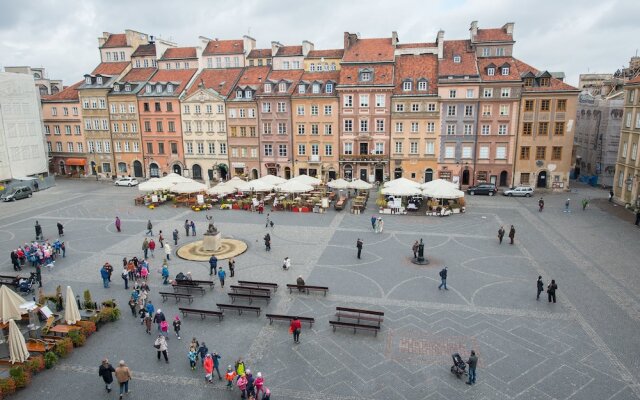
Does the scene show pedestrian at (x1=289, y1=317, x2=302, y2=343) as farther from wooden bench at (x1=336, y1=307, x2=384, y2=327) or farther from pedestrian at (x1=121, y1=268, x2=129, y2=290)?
pedestrian at (x1=121, y1=268, x2=129, y2=290)

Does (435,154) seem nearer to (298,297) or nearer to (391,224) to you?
(391,224)

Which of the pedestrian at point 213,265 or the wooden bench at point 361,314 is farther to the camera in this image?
the pedestrian at point 213,265

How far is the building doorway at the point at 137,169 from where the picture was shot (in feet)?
227

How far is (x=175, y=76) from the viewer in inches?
2665

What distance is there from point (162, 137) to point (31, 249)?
38.2m

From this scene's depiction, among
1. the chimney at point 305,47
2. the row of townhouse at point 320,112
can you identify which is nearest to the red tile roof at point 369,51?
the row of townhouse at point 320,112

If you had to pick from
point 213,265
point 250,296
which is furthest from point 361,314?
point 213,265

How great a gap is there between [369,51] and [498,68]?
16.8 m

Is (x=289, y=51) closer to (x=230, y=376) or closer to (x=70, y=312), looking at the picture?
(x=70, y=312)

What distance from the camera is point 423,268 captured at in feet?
97.5

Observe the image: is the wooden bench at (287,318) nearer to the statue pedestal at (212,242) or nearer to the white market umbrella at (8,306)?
the white market umbrella at (8,306)

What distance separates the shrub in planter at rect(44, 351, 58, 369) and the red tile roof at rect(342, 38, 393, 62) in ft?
168

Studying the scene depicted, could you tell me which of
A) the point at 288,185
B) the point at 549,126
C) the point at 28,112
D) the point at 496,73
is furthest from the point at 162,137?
the point at 549,126

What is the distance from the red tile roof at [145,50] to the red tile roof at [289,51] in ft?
65.9
